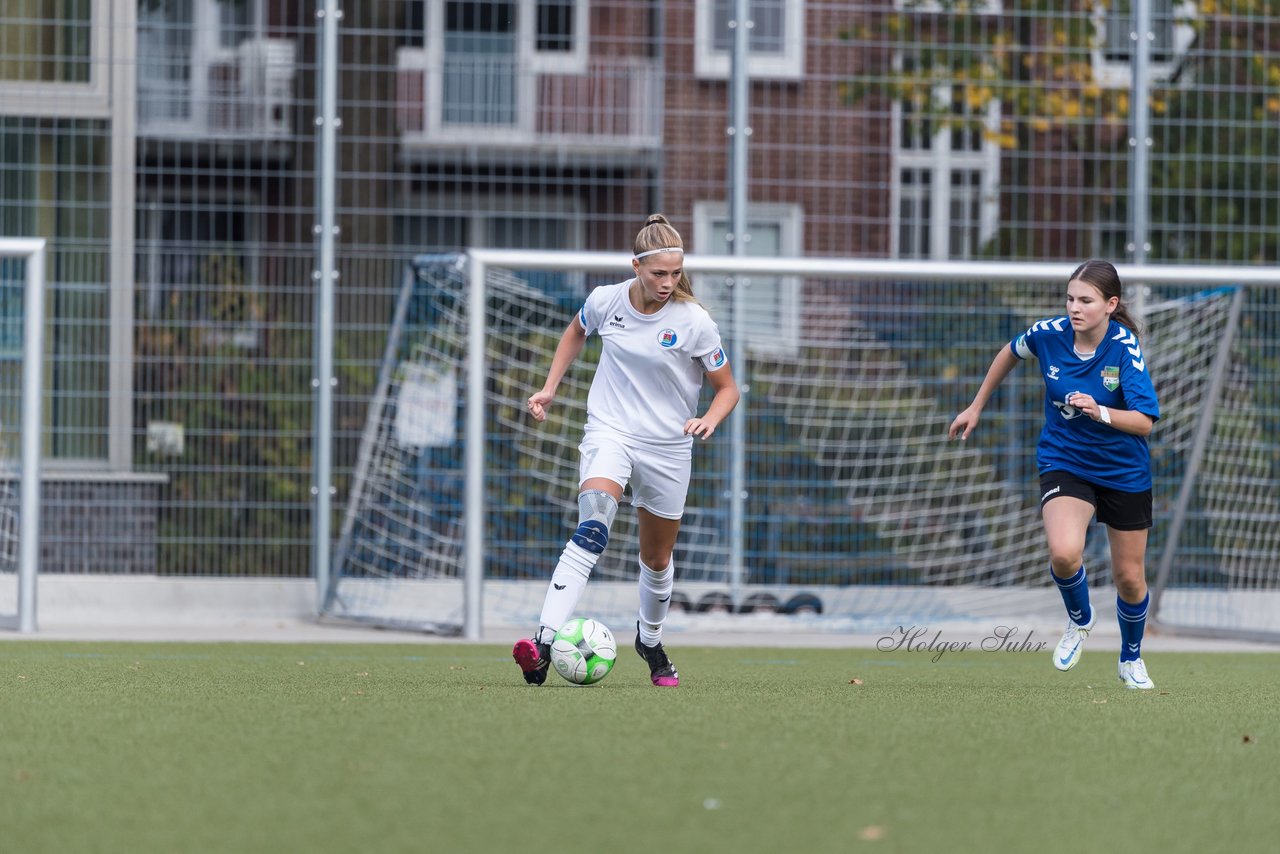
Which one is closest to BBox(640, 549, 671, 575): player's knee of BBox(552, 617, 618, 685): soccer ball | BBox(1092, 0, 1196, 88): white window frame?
BBox(552, 617, 618, 685): soccer ball

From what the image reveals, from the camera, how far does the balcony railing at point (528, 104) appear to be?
1048cm

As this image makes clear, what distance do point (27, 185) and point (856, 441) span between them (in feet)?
16.0

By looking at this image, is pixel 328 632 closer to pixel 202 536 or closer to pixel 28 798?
pixel 202 536

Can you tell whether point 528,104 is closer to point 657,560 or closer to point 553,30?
point 553,30

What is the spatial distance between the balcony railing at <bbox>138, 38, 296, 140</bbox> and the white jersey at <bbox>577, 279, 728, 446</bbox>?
4613 millimetres

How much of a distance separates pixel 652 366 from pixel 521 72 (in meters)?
4.78

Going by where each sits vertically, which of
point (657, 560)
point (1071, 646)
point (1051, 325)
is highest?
point (1051, 325)

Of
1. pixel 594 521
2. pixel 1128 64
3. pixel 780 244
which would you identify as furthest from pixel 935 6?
pixel 594 521

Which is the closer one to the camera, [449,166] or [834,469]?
[449,166]

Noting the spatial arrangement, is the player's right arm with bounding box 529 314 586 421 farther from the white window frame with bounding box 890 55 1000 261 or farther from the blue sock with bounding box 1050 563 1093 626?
the white window frame with bounding box 890 55 1000 261

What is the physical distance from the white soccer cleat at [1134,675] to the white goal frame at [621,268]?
9.50ft

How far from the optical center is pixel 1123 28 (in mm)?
10930

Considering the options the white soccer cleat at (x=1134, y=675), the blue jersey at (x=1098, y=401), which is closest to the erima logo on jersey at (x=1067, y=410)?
the blue jersey at (x=1098, y=401)

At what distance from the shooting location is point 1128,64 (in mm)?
10859
